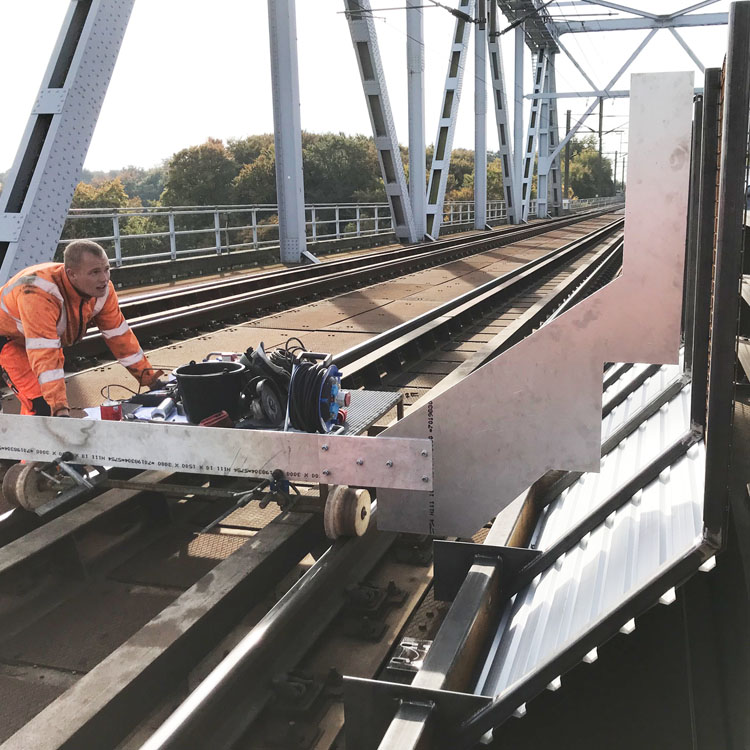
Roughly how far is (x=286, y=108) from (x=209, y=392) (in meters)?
13.8

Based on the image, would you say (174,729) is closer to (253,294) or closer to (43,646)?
(43,646)

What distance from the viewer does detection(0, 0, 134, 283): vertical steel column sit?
7.76 meters

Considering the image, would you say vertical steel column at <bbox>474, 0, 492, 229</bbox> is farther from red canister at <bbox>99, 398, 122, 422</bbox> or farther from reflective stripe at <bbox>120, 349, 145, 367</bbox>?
red canister at <bbox>99, 398, 122, 422</bbox>

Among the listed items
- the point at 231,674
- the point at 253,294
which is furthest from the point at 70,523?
the point at 253,294

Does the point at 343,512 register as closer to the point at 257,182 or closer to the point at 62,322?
A: the point at 62,322

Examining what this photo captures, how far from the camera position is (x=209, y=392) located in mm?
3701

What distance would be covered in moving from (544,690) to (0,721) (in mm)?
1836

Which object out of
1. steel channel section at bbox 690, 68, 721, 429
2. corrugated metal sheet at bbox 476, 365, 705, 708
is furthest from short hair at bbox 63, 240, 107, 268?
steel channel section at bbox 690, 68, 721, 429

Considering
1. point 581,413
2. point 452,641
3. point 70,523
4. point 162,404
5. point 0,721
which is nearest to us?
point 452,641

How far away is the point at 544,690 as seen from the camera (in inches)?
90.0

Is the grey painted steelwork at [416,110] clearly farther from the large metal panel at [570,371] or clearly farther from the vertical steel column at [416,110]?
the large metal panel at [570,371]

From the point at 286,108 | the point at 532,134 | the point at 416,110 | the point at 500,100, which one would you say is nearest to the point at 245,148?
the point at 532,134

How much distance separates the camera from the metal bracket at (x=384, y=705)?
224 cm

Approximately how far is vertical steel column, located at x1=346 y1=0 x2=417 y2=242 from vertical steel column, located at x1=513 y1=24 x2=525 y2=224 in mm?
20908
